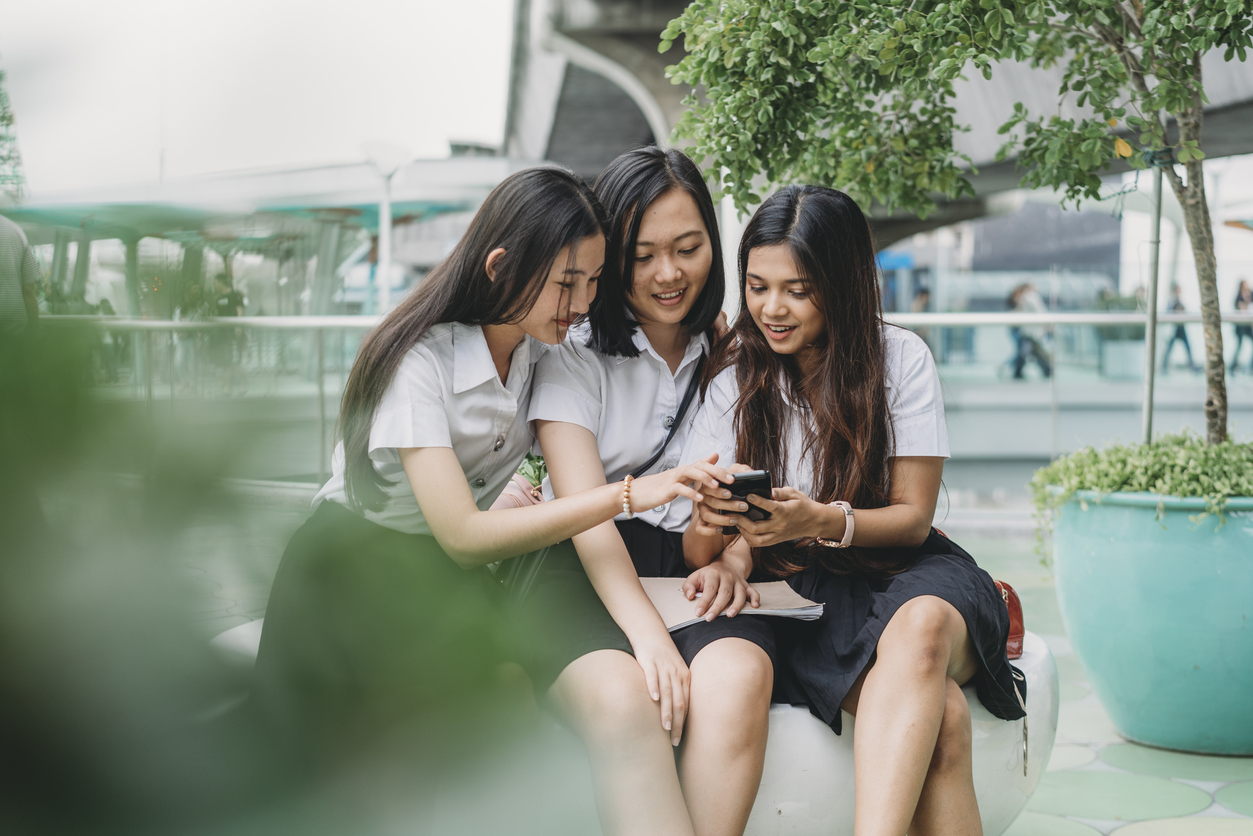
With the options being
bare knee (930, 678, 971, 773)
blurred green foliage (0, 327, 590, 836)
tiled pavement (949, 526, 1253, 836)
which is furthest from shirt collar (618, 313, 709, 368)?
blurred green foliage (0, 327, 590, 836)

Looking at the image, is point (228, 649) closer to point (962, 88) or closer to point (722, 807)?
point (722, 807)

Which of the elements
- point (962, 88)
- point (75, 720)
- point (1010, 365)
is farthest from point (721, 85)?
point (962, 88)

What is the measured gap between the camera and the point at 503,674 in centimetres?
54

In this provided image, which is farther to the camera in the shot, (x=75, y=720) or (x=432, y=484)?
(x=432, y=484)

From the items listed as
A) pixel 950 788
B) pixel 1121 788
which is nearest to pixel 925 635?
pixel 950 788

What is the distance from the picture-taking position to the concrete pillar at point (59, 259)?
37cm

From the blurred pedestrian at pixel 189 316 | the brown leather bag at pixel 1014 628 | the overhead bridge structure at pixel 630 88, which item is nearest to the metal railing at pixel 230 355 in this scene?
the blurred pedestrian at pixel 189 316

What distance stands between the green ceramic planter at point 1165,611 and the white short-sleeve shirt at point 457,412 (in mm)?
1590

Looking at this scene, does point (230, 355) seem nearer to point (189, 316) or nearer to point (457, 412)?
point (189, 316)

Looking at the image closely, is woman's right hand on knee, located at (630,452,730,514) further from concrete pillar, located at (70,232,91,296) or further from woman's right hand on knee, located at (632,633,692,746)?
concrete pillar, located at (70,232,91,296)

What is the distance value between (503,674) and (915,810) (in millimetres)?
1213

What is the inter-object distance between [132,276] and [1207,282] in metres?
2.91

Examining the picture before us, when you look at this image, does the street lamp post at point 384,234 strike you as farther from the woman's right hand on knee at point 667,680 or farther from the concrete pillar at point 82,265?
the woman's right hand on knee at point 667,680

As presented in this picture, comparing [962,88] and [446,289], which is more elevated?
[962,88]
